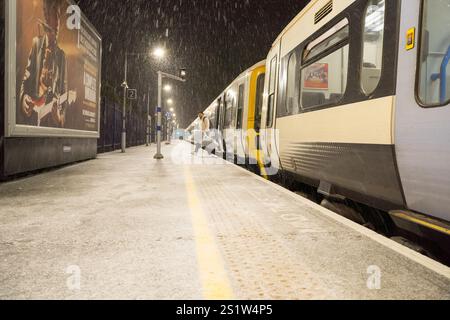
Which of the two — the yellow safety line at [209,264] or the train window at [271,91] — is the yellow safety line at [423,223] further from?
the train window at [271,91]

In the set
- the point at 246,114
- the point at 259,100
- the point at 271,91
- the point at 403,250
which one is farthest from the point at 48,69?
the point at 403,250

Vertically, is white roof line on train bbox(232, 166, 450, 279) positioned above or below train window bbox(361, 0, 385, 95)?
below

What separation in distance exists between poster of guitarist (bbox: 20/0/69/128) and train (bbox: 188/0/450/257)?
5.34 metres

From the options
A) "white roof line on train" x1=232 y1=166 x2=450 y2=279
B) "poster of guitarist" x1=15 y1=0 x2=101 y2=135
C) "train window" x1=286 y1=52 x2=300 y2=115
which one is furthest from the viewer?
"poster of guitarist" x1=15 y1=0 x2=101 y2=135

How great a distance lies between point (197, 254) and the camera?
3.34 meters

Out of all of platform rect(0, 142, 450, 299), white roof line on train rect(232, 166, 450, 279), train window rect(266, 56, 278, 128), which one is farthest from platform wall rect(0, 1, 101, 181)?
white roof line on train rect(232, 166, 450, 279)

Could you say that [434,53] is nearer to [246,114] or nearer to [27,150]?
[27,150]

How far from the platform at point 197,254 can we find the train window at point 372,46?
1.63 meters

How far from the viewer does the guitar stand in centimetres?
901

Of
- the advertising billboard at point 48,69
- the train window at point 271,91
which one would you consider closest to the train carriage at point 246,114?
the train window at point 271,91

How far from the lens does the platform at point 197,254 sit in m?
2.59

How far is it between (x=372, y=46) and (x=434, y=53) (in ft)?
3.68

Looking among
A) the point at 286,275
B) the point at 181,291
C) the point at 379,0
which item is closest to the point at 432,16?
the point at 379,0

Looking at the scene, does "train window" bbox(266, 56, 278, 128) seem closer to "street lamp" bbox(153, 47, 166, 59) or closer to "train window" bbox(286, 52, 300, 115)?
"train window" bbox(286, 52, 300, 115)
